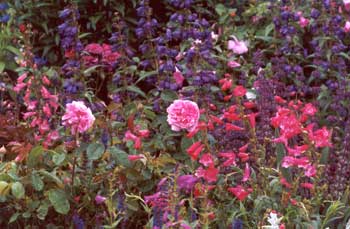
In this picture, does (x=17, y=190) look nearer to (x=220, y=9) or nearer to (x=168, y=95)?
(x=168, y=95)

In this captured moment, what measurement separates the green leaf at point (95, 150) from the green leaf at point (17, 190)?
321mm

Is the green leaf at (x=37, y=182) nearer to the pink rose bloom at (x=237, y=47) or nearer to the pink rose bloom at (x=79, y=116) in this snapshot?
the pink rose bloom at (x=79, y=116)

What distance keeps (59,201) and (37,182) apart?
128 millimetres

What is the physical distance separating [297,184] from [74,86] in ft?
4.39

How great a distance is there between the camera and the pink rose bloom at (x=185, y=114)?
4254 millimetres

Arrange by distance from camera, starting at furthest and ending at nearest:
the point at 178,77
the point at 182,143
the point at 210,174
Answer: the point at 178,77
the point at 182,143
the point at 210,174

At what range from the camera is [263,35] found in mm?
6512

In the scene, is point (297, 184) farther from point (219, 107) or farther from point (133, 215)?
point (219, 107)

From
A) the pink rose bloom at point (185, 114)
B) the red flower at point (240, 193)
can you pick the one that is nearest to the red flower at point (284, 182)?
the red flower at point (240, 193)

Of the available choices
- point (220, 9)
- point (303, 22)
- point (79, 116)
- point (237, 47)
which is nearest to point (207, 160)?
point (79, 116)

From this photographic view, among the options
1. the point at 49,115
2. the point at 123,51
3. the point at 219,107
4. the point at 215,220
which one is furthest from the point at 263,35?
the point at 215,220

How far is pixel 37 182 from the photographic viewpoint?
4.21m

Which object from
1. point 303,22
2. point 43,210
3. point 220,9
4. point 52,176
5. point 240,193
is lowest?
point 220,9

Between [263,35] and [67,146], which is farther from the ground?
[67,146]
